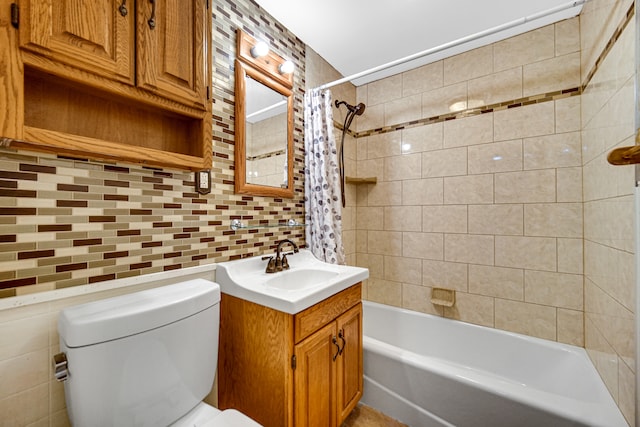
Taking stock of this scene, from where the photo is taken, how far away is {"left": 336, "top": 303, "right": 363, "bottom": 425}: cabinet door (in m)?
1.31

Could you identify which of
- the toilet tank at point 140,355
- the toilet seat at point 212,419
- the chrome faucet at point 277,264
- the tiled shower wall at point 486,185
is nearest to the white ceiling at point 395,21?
the tiled shower wall at point 486,185

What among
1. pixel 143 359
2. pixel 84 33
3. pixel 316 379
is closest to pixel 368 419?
pixel 316 379

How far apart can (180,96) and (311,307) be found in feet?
3.31

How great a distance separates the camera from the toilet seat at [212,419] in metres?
0.88

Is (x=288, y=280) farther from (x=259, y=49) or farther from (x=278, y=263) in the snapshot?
(x=259, y=49)

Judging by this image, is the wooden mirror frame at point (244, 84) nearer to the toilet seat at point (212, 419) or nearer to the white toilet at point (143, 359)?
the white toilet at point (143, 359)

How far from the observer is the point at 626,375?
3.36 feet

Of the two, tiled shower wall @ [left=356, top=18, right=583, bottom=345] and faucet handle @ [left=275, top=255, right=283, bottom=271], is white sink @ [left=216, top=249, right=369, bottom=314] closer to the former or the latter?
faucet handle @ [left=275, top=255, right=283, bottom=271]

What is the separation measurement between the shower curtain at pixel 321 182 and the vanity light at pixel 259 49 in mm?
424

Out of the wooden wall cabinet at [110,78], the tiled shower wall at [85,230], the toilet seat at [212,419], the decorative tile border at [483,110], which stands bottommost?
the toilet seat at [212,419]

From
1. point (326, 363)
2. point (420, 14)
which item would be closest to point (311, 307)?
point (326, 363)

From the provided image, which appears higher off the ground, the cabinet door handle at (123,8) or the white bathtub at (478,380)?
the cabinet door handle at (123,8)

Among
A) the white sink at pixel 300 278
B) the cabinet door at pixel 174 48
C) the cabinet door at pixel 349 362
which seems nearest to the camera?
the cabinet door at pixel 174 48

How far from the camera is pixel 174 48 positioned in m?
0.99
